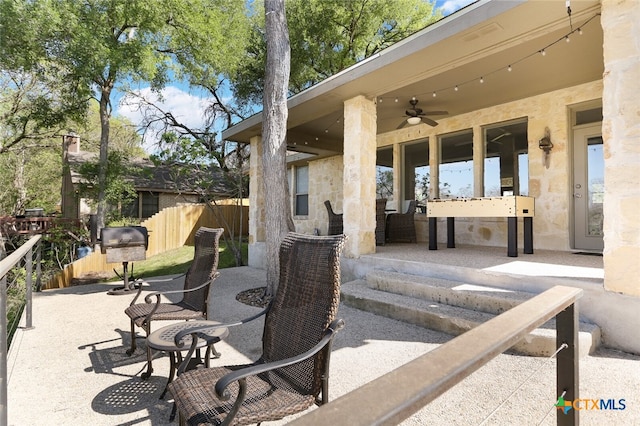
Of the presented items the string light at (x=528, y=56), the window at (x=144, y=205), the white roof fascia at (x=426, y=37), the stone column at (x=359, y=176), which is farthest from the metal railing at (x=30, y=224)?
the string light at (x=528, y=56)

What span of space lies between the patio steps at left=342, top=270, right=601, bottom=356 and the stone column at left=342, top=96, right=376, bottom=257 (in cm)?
92

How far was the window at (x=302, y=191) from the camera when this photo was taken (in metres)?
12.3

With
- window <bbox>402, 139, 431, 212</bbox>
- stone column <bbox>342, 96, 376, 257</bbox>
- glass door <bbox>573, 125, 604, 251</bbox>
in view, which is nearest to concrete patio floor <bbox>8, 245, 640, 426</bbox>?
stone column <bbox>342, 96, 376, 257</bbox>

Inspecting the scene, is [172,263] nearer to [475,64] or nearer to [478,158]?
[478,158]

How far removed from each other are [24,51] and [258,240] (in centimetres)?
846

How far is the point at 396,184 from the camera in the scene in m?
8.84

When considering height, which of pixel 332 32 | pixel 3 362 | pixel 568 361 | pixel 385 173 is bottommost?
pixel 3 362

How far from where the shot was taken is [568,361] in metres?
1.30

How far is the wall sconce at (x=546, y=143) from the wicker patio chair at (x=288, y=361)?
590 centimetres

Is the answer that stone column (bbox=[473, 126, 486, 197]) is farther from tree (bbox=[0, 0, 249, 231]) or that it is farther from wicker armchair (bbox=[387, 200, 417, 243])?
tree (bbox=[0, 0, 249, 231])

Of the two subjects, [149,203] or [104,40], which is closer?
[104,40]

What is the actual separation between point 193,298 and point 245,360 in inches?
34.0

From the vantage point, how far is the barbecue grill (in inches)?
218

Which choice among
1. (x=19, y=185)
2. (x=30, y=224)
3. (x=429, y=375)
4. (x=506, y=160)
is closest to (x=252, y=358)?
(x=429, y=375)
